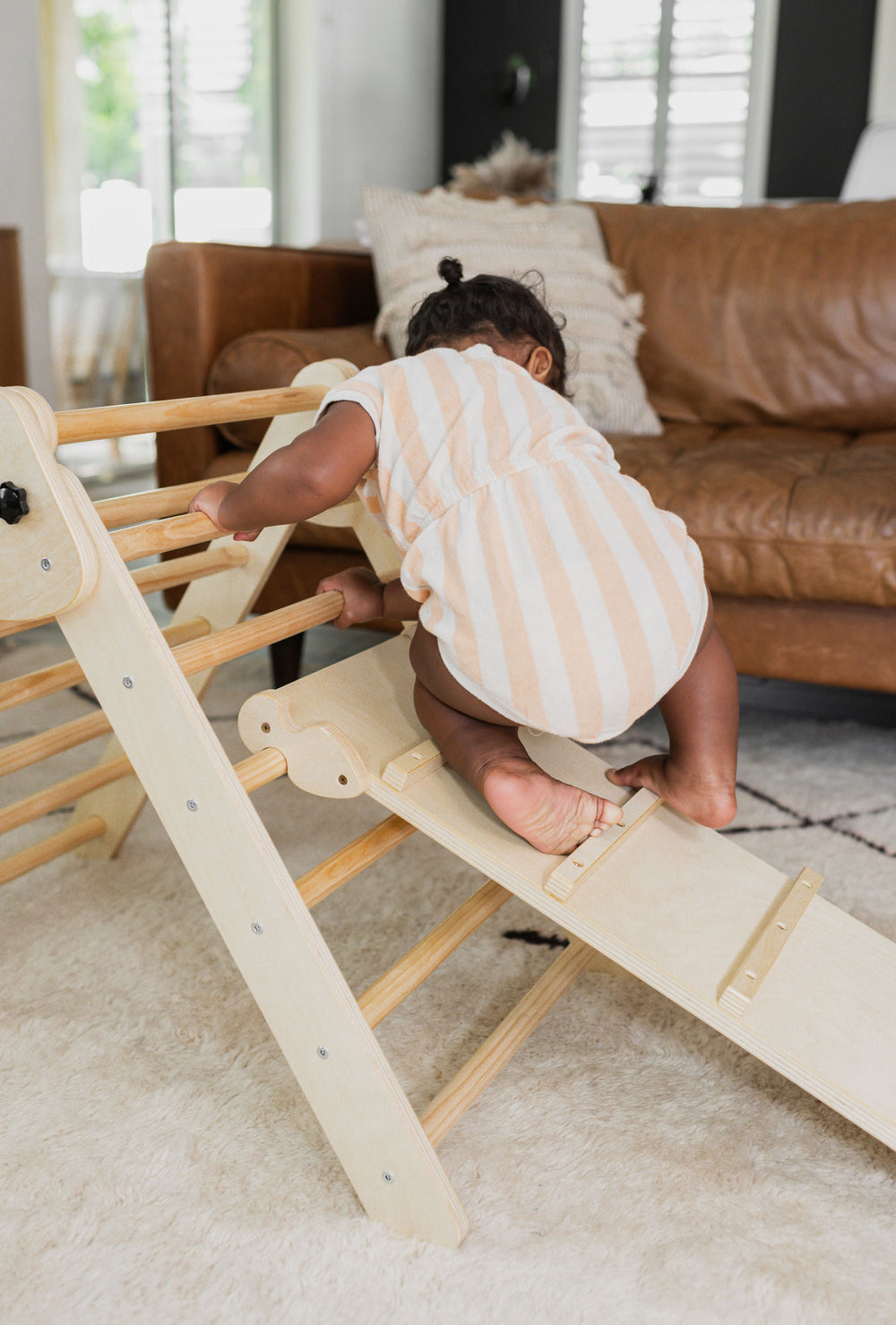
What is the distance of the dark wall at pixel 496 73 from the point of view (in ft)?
18.7

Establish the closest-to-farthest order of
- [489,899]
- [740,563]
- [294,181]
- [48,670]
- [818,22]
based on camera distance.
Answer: [489,899] < [48,670] < [740,563] < [294,181] < [818,22]

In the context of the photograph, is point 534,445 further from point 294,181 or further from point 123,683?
point 294,181

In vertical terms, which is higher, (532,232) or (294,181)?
(294,181)

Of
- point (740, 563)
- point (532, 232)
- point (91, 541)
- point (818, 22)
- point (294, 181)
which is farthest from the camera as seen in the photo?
point (818, 22)

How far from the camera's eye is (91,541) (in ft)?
2.42

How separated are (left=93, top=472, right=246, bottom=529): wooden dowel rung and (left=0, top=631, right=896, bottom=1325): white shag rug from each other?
1.41 feet

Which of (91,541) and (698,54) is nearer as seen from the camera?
(91,541)

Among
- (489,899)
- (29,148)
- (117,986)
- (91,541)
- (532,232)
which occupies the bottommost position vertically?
(117,986)

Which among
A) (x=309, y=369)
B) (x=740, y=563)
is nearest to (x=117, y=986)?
(x=309, y=369)

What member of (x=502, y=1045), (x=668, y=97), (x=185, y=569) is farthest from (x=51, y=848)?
(x=668, y=97)

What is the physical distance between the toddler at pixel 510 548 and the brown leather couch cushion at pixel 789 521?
548mm

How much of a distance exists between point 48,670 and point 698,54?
18.4ft

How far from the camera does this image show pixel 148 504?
910 mm

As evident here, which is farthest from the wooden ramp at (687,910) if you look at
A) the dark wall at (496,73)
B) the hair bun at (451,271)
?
the dark wall at (496,73)
